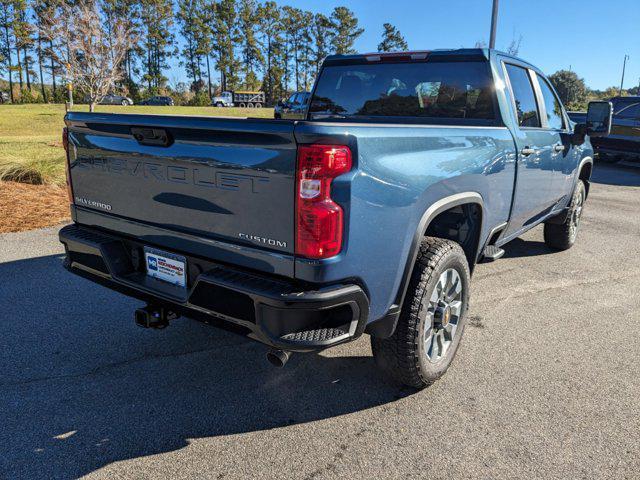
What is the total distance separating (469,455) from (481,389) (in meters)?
0.65

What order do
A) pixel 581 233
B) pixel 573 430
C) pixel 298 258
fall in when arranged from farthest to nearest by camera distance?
pixel 581 233
pixel 573 430
pixel 298 258

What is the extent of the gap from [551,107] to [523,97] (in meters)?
0.87

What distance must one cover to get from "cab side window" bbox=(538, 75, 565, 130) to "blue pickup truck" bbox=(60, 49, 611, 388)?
1049mm

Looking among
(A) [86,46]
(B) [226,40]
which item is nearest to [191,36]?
(B) [226,40]

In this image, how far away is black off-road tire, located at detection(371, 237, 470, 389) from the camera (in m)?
2.70

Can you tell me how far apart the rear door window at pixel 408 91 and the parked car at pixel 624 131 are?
38.1 ft

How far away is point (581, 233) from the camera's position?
23.3 feet

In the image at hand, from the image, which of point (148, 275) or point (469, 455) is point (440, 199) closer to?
point (469, 455)

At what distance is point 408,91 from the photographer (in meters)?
4.06

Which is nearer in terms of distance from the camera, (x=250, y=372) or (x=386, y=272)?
(x=386, y=272)

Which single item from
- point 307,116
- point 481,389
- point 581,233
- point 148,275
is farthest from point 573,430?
point 581,233

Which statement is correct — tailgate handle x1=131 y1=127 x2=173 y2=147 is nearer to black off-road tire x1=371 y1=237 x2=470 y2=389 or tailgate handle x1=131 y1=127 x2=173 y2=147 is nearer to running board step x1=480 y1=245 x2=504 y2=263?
black off-road tire x1=371 y1=237 x2=470 y2=389

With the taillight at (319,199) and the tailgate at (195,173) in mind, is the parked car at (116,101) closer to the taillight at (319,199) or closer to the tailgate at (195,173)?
the tailgate at (195,173)

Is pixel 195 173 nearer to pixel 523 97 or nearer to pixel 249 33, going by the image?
pixel 523 97
